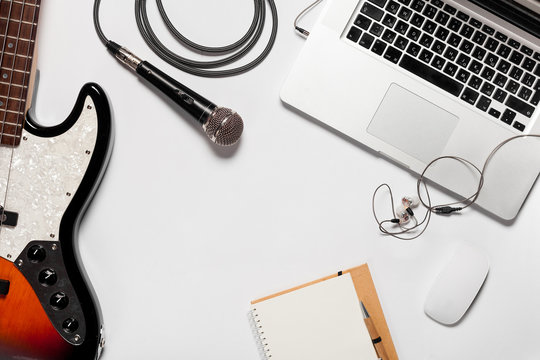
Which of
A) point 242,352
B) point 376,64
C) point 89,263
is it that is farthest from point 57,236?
point 376,64

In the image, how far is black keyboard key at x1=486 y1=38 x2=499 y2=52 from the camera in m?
0.94

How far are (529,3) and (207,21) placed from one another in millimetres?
617

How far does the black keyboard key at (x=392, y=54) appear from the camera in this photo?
94 centimetres

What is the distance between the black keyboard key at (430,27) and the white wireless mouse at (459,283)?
0.44m

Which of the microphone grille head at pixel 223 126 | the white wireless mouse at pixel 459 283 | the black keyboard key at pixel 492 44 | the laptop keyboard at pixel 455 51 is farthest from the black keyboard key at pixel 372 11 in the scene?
the white wireless mouse at pixel 459 283

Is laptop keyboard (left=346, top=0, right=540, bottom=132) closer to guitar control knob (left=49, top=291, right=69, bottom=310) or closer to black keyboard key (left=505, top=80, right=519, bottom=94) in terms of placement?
black keyboard key (left=505, top=80, right=519, bottom=94)

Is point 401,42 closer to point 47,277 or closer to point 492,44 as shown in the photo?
point 492,44

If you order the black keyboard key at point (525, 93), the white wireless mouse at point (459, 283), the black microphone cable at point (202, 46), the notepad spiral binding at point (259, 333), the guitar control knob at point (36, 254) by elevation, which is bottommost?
the guitar control knob at point (36, 254)

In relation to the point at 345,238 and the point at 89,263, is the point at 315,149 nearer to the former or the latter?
the point at 345,238

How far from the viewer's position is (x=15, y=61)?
35.6 inches

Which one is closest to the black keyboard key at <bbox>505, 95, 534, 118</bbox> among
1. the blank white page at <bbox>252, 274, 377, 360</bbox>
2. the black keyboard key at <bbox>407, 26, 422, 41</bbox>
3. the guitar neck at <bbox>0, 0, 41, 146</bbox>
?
the black keyboard key at <bbox>407, 26, 422, 41</bbox>

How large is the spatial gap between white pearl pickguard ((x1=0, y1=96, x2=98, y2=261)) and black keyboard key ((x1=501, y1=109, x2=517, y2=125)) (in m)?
0.80

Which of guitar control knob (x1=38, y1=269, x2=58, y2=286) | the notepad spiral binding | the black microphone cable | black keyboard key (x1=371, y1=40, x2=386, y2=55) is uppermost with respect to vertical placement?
black keyboard key (x1=371, y1=40, x2=386, y2=55)

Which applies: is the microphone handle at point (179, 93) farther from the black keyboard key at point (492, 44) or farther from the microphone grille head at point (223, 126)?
the black keyboard key at point (492, 44)
